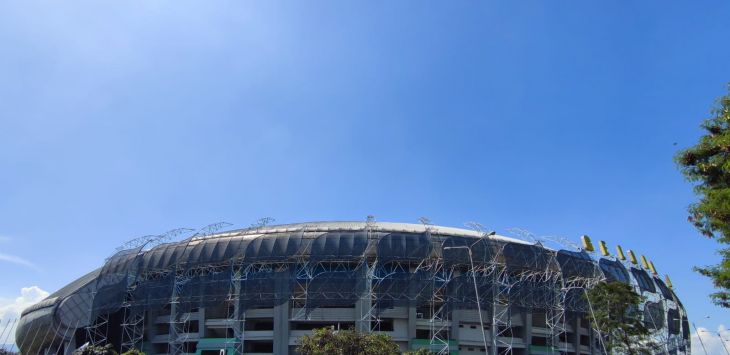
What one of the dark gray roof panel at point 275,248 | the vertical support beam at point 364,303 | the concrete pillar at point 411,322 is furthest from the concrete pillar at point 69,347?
the concrete pillar at point 411,322

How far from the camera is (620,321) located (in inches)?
2052

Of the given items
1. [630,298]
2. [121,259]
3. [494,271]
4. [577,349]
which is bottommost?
[577,349]

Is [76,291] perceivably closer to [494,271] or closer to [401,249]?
[401,249]

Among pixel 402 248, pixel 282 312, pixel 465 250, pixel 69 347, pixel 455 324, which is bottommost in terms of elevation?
pixel 69 347

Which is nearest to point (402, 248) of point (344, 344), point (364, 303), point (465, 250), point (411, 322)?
point (465, 250)

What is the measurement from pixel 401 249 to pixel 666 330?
49.0m

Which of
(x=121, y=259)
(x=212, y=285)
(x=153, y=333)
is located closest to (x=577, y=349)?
(x=212, y=285)

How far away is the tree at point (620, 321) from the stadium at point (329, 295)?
9.36 metres

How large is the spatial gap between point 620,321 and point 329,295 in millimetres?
31085

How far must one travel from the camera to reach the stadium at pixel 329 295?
198 feet

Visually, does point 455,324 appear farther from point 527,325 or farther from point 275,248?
point 275,248

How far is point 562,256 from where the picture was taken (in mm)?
70375

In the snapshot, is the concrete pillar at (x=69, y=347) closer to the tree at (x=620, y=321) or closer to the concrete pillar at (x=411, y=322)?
the concrete pillar at (x=411, y=322)

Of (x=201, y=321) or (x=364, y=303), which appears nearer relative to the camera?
(x=364, y=303)
